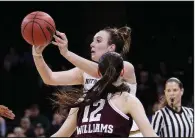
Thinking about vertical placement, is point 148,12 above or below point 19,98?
above

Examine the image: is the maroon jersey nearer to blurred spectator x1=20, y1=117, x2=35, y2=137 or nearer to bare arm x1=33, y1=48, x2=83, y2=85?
bare arm x1=33, y1=48, x2=83, y2=85

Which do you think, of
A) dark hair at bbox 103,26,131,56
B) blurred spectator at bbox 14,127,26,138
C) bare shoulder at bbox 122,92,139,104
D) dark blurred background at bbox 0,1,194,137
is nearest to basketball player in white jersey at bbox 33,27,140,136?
dark hair at bbox 103,26,131,56

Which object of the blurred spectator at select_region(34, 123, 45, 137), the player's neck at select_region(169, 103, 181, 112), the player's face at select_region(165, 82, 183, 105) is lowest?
the blurred spectator at select_region(34, 123, 45, 137)

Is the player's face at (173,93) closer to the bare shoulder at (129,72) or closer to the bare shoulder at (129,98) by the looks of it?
the bare shoulder at (129,72)

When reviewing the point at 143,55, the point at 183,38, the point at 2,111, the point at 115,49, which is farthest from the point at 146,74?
the point at 2,111

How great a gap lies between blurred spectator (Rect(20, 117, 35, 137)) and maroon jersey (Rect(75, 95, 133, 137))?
5.60 metres

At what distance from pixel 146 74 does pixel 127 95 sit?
25.2 ft

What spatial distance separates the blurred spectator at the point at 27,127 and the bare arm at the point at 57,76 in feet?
13.5

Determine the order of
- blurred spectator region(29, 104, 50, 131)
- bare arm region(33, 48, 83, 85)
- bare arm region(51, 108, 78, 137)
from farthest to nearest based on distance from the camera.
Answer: blurred spectator region(29, 104, 50, 131) → bare arm region(33, 48, 83, 85) → bare arm region(51, 108, 78, 137)

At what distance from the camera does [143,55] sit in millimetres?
12039

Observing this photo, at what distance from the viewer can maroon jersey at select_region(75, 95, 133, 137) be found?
327cm

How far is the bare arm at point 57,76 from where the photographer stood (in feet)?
14.1

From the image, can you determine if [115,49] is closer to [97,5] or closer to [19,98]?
[19,98]

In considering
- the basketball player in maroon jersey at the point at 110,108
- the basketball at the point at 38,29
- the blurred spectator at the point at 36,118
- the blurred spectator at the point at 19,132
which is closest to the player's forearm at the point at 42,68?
the basketball at the point at 38,29
